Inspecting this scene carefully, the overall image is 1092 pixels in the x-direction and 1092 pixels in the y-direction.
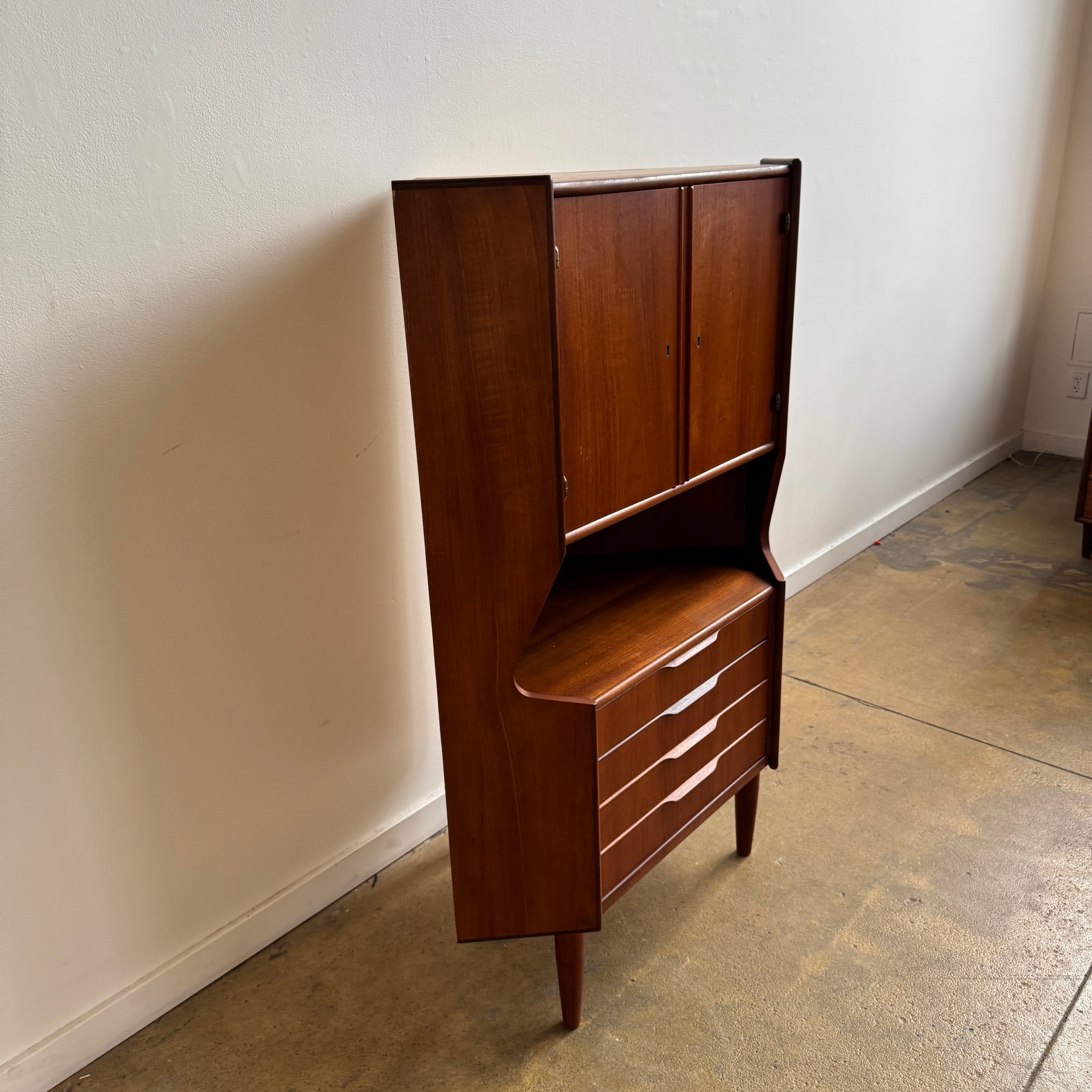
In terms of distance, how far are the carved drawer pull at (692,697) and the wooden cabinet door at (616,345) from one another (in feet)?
1.24

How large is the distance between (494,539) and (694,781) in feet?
2.23

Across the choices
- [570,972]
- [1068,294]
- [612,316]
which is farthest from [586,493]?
[1068,294]

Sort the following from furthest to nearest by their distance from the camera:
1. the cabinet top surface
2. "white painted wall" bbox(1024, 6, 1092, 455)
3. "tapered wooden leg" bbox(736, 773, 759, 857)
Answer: "white painted wall" bbox(1024, 6, 1092, 455)
"tapered wooden leg" bbox(736, 773, 759, 857)
the cabinet top surface

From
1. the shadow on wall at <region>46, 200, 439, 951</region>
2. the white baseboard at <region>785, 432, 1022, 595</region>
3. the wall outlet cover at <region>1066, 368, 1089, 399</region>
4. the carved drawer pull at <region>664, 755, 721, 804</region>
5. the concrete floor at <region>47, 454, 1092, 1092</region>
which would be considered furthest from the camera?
the wall outlet cover at <region>1066, 368, 1089, 399</region>

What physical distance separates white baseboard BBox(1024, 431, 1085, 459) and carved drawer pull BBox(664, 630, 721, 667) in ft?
11.5

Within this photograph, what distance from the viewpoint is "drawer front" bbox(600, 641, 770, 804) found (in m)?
1.61

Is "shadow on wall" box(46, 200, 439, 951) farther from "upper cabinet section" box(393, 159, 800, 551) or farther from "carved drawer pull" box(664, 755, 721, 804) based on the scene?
"carved drawer pull" box(664, 755, 721, 804)

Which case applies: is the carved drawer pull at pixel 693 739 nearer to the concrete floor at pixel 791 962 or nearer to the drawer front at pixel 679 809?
the drawer front at pixel 679 809

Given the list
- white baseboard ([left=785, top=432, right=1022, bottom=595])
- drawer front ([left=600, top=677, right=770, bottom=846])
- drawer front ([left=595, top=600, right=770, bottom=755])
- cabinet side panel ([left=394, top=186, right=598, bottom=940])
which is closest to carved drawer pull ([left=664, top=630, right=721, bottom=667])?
drawer front ([left=595, top=600, right=770, bottom=755])

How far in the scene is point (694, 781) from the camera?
1.81 m

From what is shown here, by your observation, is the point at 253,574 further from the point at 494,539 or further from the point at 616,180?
the point at 616,180

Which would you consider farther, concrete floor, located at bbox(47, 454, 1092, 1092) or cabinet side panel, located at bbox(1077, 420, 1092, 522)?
cabinet side panel, located at bbox(1077, 420, 1092, 522)

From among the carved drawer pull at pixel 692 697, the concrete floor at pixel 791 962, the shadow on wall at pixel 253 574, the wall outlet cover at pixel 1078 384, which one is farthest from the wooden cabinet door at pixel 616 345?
the wall outlet cover at pixel 1078 384

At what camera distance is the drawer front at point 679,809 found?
1.67m
